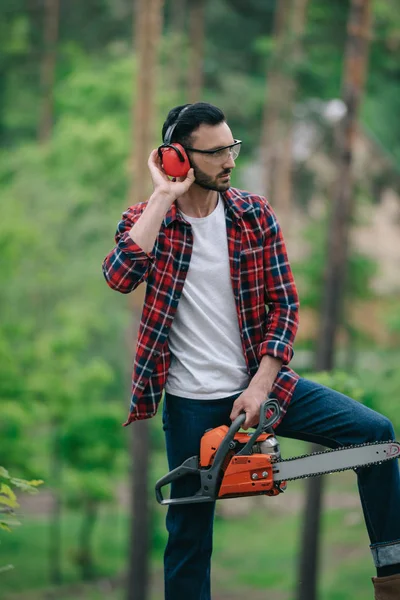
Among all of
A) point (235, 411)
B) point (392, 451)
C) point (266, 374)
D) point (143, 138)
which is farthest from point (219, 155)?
point (143, 138)

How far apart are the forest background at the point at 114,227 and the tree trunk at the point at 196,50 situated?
3.8 inches

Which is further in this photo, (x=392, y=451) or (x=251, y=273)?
(x=251, y=273)

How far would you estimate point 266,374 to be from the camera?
12.3ft

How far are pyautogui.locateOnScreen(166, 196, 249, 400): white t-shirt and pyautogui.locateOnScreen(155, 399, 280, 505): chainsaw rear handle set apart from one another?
0.67ft

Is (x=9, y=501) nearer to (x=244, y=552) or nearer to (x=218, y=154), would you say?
(x=218, y=154)

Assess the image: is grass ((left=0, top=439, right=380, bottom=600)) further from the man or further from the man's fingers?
the man's fingers

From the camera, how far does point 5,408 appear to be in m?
18.4

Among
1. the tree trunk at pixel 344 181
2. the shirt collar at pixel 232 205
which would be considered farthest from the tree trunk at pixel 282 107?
the shirt collar at pixel 232 205

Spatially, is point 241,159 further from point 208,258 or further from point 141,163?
point 208,258

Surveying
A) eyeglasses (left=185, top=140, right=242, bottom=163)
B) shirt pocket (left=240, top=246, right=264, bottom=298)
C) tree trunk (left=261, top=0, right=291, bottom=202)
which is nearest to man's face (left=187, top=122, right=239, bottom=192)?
eyeglasses (left=185, top=140, right=242, bottom=163)

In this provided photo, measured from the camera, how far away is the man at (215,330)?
3.71m

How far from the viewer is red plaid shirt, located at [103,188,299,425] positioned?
3775 millimetres

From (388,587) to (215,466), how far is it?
0.84 meters

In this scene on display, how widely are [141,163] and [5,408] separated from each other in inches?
227
